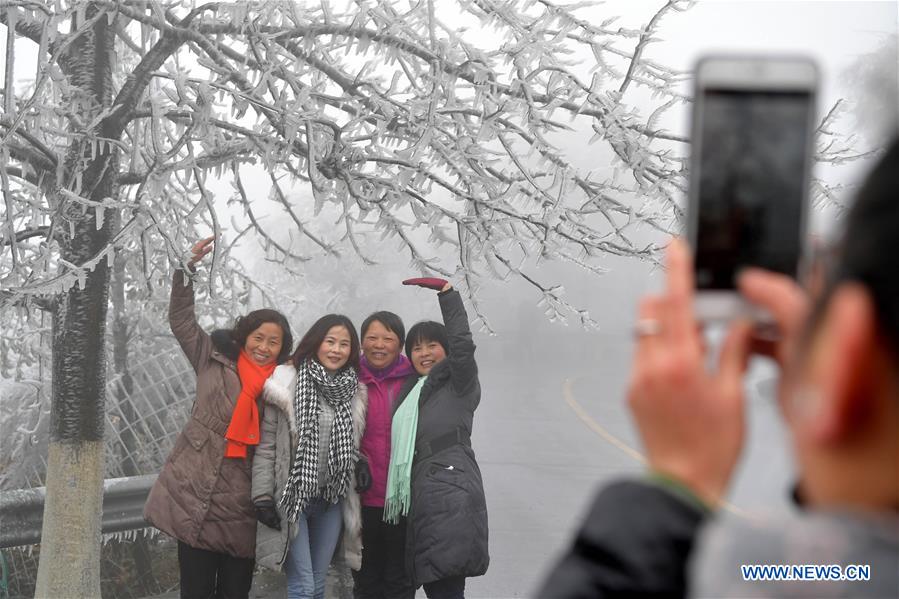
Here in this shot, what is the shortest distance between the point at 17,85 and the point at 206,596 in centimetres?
265

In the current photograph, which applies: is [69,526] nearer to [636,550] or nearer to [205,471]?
[205,471]

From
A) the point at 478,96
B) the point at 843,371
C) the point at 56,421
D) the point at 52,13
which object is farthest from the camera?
the point at 56,421

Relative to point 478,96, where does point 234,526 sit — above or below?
below

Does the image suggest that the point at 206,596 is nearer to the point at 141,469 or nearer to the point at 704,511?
the point at 141,469

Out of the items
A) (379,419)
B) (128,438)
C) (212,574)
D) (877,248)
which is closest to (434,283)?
(379,419)

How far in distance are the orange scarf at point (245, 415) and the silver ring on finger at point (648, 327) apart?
315cm

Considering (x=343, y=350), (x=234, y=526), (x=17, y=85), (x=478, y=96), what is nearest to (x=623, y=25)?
(x=478, y=96)

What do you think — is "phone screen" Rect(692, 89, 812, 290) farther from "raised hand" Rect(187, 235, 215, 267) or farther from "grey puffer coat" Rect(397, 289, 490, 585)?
"raised hand" Rect(187, 235, 215, 267)

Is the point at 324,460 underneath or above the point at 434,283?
underneath

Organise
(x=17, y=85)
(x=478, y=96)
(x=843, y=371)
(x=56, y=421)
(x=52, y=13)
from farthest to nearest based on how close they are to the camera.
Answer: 1. (x=17, y=85)
2. (x=56, y=421)
3. (x=478, y=96)
4. (x=52, y=13)
5. (x=843, y=371)

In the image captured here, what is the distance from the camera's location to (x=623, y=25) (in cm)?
387

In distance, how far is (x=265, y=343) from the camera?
12.5 feet

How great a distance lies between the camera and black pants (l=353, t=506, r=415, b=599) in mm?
3828

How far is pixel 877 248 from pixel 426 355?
3294mm
